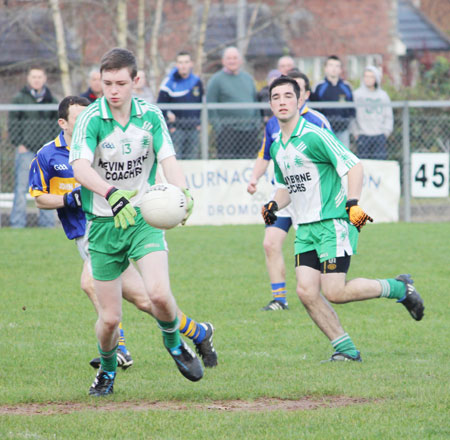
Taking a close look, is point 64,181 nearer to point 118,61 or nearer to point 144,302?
point 144,302

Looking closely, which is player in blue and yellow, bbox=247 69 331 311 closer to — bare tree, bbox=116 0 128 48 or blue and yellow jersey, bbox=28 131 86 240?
blue and yellow jersey, bbox=28 131 86 240

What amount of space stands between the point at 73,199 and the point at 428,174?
10879 mm

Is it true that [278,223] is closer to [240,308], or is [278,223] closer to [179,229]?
[240,308]

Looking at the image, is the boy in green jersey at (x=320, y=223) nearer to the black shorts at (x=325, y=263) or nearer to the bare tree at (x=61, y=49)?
the black shorts at (x=325, y=263)

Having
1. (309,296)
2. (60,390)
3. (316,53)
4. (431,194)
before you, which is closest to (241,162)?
(431,194)

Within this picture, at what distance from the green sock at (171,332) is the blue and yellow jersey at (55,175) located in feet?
4.99

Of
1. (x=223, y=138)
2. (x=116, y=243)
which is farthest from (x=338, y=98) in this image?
(x=116, y=243)

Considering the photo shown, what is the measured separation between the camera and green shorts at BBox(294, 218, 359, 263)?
7062 millimetres

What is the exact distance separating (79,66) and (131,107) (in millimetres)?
20165

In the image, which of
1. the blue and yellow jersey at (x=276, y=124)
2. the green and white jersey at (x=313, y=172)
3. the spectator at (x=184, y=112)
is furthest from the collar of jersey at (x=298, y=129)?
the spectator at (x=184, y=112)

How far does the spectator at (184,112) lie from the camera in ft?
51.3

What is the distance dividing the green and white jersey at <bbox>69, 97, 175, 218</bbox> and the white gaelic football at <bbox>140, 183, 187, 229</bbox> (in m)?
0.32

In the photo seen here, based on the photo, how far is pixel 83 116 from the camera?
5.92 metres

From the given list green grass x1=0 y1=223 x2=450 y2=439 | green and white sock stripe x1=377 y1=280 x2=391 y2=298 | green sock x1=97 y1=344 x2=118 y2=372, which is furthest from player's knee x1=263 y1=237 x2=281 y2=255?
green sock x1=97 y1=344 x2=118 y2=372
